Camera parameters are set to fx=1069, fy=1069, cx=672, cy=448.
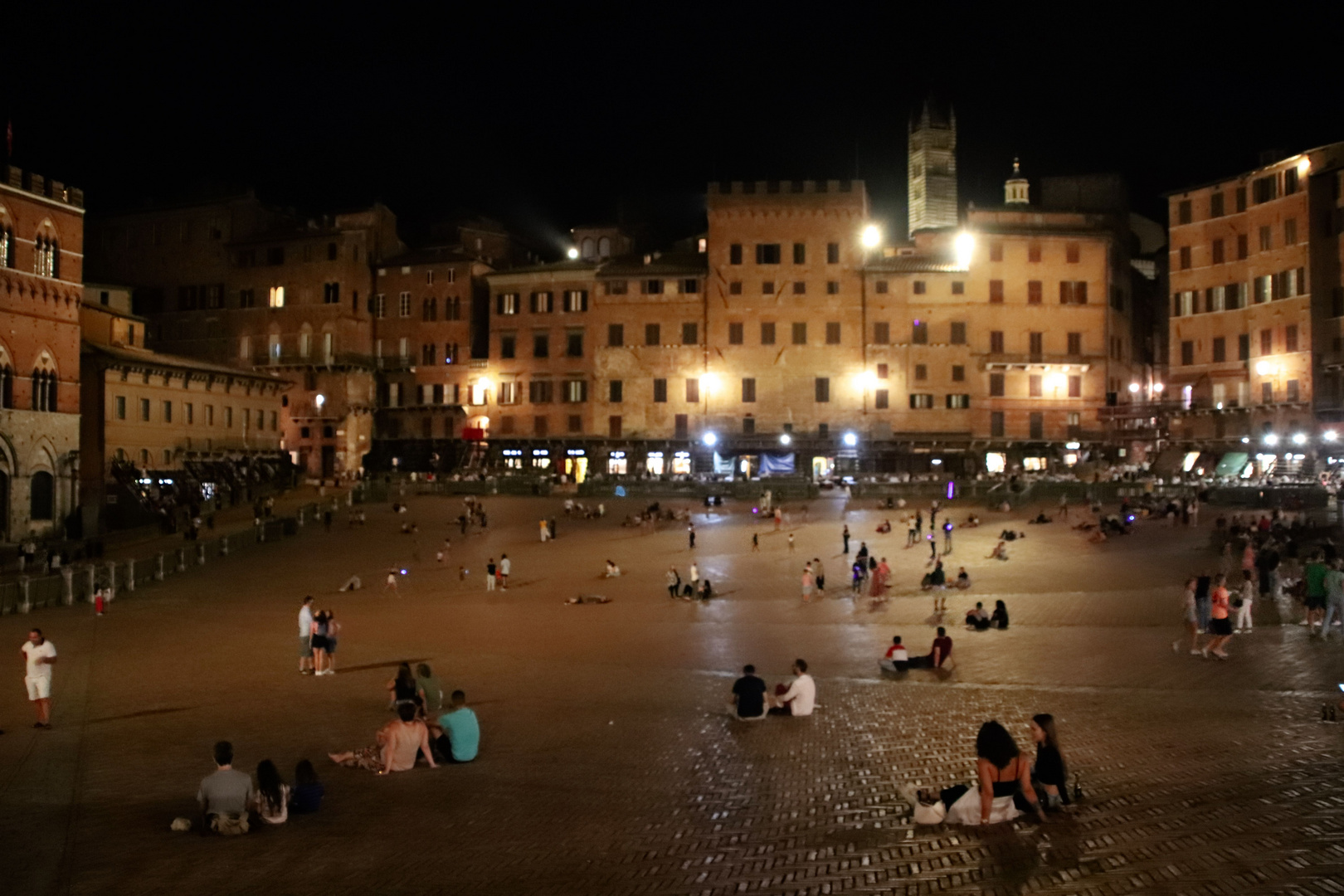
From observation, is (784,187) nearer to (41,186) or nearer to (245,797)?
(41,186)

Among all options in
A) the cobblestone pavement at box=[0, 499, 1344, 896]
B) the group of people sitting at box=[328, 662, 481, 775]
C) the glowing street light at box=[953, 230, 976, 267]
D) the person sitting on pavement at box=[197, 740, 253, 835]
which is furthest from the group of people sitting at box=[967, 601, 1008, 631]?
the glowing street light at box=[953, 230, 976, 267]

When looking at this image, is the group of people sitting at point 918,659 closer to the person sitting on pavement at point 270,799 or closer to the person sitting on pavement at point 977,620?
the person sitting on pavement at point 977,620

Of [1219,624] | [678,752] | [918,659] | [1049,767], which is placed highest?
[1219,624]

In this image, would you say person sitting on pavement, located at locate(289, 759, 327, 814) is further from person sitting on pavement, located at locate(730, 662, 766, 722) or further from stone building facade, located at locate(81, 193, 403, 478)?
stone building facade, located at locate(81, 193, 403, 478)

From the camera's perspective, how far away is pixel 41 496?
43438 millimetres

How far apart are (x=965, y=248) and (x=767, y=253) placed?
11745mm

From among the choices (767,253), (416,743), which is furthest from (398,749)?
(767,253)

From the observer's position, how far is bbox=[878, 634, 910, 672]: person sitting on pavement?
59.7 feet

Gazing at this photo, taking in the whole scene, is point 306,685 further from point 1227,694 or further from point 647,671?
point 1227,694

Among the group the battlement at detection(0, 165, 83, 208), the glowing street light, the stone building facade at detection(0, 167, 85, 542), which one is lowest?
the stone building facade at detection(0, 167, 85, 542)

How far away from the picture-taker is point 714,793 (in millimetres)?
11477

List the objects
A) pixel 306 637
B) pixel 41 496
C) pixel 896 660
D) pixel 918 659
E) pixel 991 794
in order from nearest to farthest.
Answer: pixel 991 794 < pixel 896 660 < pixel 918 659 < pixel 306 637 < pixel 41 496

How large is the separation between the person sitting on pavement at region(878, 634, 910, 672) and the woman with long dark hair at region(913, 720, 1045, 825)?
7978 millimetres

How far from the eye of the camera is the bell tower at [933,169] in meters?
69.0
